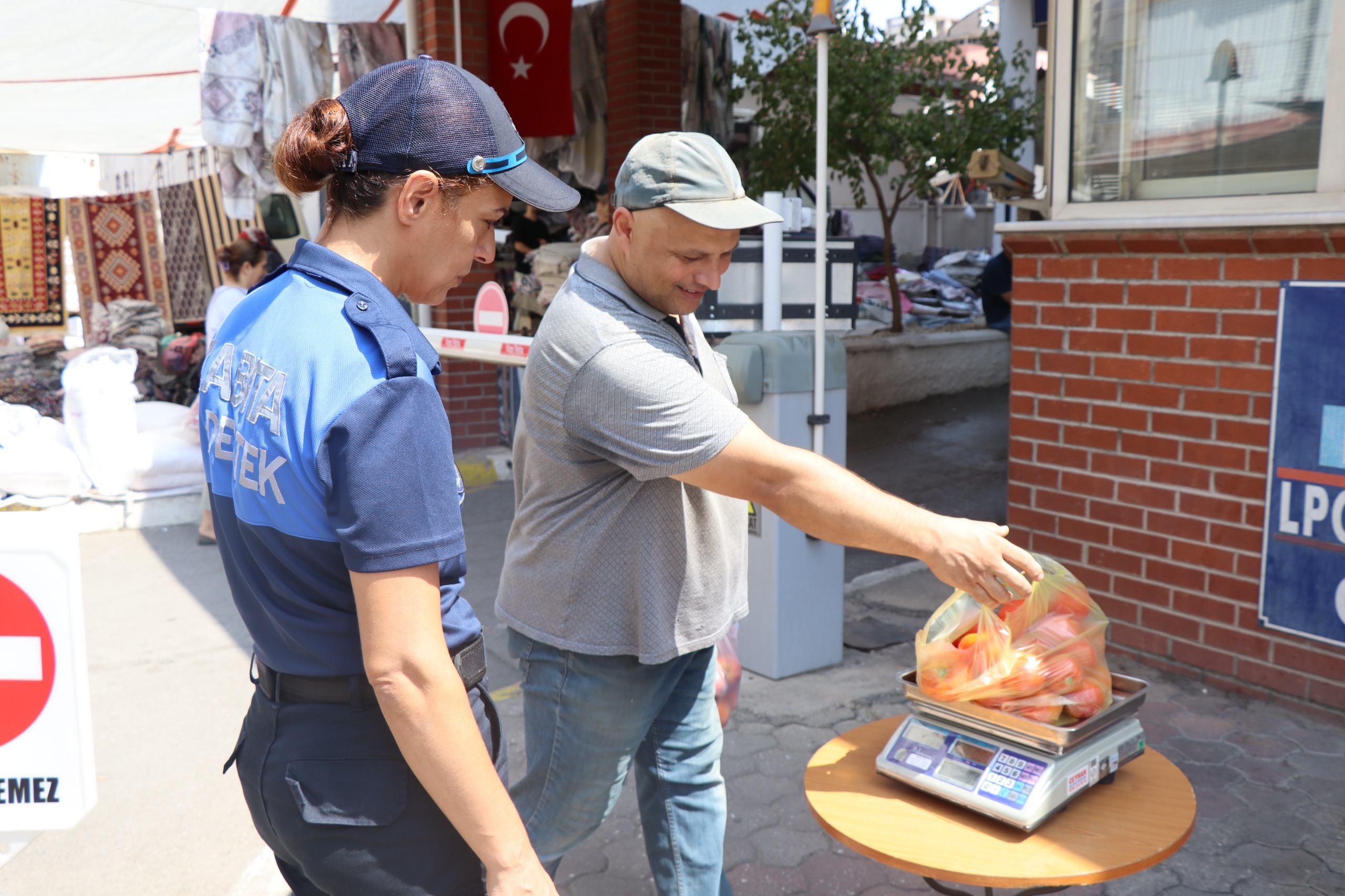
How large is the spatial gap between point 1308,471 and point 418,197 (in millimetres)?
3297

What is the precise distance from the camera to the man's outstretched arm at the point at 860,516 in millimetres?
1806

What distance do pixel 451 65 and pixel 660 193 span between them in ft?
2.04

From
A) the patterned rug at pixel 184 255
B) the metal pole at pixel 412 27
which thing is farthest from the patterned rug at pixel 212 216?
the metal pole at pixel 412 27

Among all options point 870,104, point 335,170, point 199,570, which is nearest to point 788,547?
point 335,170

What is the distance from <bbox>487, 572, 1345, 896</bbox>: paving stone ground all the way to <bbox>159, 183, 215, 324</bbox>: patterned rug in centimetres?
1039

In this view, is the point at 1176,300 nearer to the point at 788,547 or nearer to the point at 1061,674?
the point at 788,547

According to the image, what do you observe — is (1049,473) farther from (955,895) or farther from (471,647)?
(471,647)

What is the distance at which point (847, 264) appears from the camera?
403 centimetres

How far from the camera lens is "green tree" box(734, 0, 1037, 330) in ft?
32.6

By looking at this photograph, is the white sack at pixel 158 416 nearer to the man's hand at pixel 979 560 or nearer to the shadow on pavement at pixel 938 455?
the shadow on pavement at pixel 938 455

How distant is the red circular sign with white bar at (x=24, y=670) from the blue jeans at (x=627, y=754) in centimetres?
91

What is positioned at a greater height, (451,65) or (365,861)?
(451,65)

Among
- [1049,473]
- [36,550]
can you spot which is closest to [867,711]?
[1049,473]

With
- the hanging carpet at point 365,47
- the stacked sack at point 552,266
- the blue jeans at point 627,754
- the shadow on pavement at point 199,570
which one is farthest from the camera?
the hanging carpet at point 365,47
